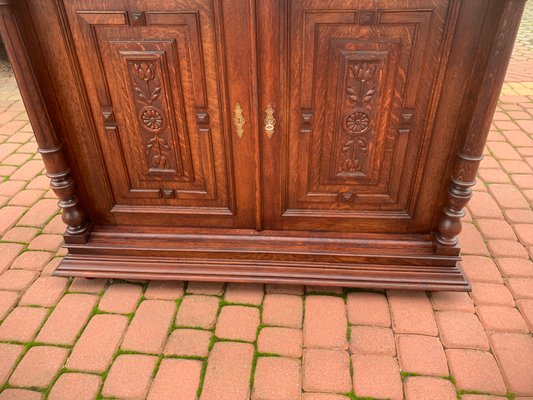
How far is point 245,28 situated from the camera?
1580 millimetres

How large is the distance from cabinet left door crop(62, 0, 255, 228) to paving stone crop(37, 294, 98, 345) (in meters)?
0.44

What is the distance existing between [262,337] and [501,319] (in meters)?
1.12

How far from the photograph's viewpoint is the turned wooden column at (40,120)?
157 cm

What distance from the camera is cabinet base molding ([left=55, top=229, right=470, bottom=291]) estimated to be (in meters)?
2.02

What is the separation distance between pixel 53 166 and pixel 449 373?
1.95 m

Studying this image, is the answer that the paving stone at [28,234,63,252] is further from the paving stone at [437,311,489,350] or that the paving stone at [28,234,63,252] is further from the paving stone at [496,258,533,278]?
the paving stone at [496,258,533,278]

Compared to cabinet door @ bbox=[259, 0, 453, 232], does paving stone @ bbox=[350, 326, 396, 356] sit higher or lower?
lower

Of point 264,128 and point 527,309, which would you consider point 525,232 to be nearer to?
point 527,309

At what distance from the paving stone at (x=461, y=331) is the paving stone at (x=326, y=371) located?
18.8 inches

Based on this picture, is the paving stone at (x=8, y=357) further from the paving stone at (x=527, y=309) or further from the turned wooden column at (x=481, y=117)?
the paving stone at (x=527, y=309)

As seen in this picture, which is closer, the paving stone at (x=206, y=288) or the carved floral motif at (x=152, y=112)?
the carved floral motif at (x=152, y=112)

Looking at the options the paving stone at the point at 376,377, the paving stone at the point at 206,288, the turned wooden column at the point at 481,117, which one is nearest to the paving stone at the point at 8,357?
the paving stone at the point at 206,288


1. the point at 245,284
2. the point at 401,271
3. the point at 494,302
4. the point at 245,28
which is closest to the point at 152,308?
the point at 245,284

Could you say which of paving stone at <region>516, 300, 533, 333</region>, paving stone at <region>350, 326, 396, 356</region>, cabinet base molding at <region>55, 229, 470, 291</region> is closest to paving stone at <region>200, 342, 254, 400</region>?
cabinet base molding at <region>55, 229, 470, 291</region>
